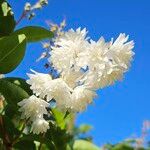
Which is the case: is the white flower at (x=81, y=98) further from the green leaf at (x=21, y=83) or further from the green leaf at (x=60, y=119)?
the green leaf at (x=60, y=119)

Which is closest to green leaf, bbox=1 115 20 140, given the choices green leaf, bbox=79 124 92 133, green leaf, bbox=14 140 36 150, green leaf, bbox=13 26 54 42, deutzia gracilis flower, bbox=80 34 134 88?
green leaf, bbox=14 140 36 150

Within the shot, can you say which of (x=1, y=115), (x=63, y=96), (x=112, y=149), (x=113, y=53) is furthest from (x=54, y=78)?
(x=112, y=149)

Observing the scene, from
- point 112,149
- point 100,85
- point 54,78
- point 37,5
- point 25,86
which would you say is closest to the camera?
point 100,85

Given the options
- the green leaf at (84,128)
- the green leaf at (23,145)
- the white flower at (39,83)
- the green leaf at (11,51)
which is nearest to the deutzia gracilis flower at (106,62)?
the white flower at (39,83)

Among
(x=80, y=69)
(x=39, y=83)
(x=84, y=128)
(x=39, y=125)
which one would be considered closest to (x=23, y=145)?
(x=39, y=125)

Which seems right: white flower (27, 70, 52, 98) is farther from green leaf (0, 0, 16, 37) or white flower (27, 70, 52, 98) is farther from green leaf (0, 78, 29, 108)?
green leaf (0, 0, 16, 37)

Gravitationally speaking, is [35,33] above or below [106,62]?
above

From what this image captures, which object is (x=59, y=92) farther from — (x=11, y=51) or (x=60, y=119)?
(x=60, y=119)

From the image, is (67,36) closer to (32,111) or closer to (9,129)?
(32,111)
